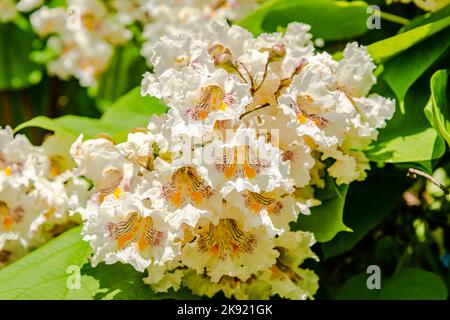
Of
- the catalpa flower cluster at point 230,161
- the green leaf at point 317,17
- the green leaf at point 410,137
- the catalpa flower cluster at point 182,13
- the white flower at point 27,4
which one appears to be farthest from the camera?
the white flower at point 27,4

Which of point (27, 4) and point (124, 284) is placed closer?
point (124, 284)

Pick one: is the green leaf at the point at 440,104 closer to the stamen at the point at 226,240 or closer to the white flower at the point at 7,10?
the stamen at the point at 226,240

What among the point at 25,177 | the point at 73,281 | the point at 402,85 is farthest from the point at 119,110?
the point at 402,85

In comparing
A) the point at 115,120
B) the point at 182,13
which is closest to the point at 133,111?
the point at 115,120

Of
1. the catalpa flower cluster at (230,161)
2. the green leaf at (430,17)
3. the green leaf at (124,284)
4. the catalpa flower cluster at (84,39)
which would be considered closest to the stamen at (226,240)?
the catalpa flower cluster at (230,161)

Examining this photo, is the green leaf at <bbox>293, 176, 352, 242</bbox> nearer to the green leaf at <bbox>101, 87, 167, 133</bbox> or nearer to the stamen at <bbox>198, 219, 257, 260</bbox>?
the stamen at <bbox>198, 219, 257, 260</bbox>

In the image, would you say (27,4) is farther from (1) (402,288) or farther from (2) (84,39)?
(1) (402,288)
